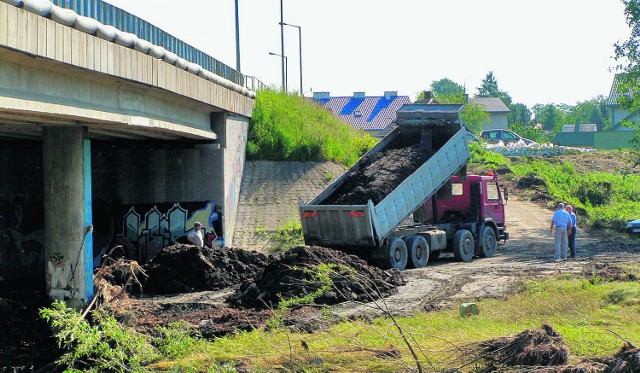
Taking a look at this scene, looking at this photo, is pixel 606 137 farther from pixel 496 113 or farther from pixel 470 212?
pixel 470 212

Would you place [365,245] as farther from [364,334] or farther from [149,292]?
[364,334]

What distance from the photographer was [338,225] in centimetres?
2155

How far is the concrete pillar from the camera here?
17359 mm

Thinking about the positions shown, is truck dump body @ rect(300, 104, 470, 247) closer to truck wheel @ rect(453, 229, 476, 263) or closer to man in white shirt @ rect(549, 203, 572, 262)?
truck wheel @ rect(453, 229, 476, 263)

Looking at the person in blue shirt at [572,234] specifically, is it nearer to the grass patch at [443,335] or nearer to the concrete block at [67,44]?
the grass patch at [443,335]

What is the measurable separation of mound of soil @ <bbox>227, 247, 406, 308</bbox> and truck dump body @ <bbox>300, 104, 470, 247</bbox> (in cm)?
208

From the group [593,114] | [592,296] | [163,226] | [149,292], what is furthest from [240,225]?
[593,114]

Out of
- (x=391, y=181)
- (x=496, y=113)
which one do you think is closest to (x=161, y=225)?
(x=391, y=181)

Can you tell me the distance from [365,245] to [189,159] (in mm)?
7077

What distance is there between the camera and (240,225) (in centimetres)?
3033

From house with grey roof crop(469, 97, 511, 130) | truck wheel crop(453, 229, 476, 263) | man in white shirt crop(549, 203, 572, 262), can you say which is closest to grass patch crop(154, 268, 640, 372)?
man in white shirt crop(549, 203, 572, 262)

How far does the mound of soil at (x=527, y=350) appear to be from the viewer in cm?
970

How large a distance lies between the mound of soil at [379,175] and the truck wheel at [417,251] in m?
1.61

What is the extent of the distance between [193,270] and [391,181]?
17.4 ft
